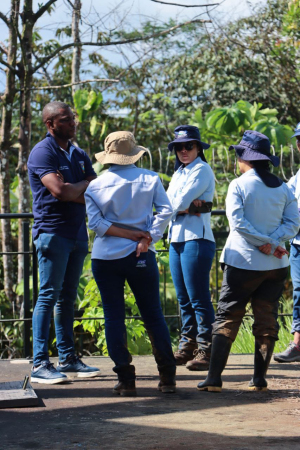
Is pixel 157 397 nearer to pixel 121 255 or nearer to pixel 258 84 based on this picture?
pixel 121 255

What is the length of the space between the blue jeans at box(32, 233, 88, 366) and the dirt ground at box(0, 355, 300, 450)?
374mm

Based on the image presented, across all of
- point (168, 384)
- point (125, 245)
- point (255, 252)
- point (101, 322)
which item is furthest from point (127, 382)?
point (101, 322)

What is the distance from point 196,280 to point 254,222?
93 centimetres

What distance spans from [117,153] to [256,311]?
142cm

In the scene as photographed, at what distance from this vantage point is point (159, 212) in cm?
462

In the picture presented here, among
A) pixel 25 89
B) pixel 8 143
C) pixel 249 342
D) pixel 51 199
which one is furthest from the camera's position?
pixel 8 143

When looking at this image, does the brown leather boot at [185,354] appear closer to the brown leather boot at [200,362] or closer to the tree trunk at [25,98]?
the brown leather boot at [200,362]

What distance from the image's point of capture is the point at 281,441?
3.46 metres

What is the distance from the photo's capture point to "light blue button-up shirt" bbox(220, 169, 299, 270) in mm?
4508

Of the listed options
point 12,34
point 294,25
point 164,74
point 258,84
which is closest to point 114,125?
point 164,74

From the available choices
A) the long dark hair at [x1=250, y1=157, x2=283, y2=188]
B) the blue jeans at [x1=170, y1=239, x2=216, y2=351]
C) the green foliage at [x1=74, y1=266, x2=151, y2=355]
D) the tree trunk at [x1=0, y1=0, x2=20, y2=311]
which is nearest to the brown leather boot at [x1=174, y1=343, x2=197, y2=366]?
the blue jeans at [x1=170, y1=239, x2=216, y2=351]

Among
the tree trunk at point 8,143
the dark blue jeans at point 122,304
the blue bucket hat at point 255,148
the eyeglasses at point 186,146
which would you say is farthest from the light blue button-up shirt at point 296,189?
the tree trunk at point 8,143

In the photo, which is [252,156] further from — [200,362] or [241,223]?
[200,362]

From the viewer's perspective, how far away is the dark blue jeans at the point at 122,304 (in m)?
4.48
